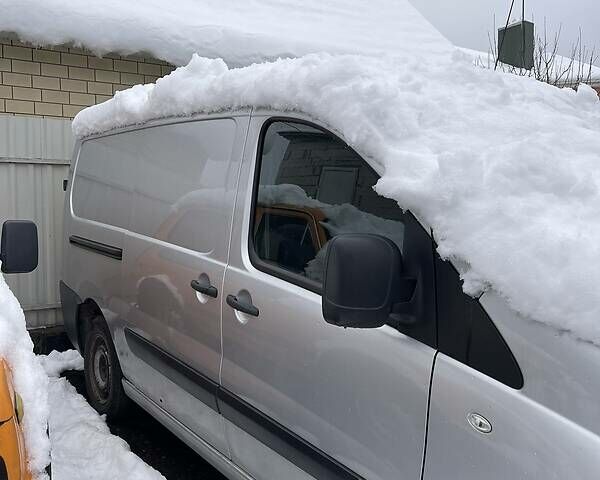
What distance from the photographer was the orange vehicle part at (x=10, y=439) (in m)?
1.65

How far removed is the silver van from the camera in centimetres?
153

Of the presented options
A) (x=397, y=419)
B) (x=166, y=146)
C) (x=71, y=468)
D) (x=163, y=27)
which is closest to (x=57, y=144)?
(x=163, y=27)

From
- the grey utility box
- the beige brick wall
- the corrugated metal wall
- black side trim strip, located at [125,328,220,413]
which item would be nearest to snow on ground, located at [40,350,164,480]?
black side trim strip, located at [125,328,220,413]

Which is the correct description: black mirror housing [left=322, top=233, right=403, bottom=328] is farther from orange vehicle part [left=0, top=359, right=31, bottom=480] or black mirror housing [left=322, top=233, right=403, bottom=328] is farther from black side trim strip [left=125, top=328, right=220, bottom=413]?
black side trim strip [left=125, top=328, right=220, bottom=413]

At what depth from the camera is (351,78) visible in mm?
2121

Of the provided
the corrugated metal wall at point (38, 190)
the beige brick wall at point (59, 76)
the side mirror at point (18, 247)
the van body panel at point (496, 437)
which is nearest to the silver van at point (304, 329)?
the van body panel at point (496, 437)

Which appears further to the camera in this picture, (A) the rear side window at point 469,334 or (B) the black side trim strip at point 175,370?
(B) the black side trim strip at point 175,370

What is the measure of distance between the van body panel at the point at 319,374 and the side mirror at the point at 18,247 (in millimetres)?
977

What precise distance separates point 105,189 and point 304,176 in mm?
2004

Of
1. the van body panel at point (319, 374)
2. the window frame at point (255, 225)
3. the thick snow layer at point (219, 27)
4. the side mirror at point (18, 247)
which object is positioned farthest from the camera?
the thick snow layer at point (219, 27)

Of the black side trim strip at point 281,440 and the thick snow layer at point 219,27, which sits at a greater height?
the thick snow layer at point 219,27

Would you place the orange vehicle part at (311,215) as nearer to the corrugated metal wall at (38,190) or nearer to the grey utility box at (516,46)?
the corrugated metal wall at (38,190)

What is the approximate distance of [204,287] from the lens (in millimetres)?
2674

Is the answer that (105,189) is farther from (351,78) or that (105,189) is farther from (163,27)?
(163,27)
